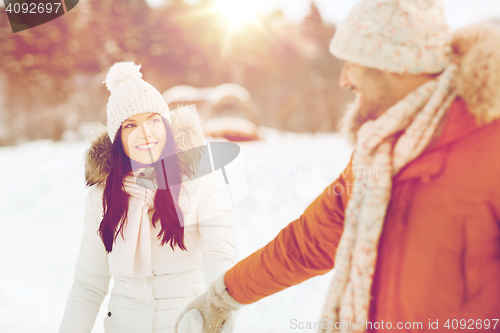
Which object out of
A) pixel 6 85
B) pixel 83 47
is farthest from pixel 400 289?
pixel 6 85

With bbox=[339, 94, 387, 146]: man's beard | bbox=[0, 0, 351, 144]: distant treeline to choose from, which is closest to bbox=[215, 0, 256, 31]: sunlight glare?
bbox=[0, 0, 351, 144]: distant treeline

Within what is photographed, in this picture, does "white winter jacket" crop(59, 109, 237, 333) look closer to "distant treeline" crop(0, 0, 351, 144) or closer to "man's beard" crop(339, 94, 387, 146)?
"man's beard" crop(339, 94, 387, 146)

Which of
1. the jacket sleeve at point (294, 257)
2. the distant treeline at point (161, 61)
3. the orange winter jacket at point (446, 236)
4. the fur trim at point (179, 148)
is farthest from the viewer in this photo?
the distant treeline at point (161, 61)

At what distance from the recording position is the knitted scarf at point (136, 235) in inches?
54.4

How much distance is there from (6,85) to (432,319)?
554 inches

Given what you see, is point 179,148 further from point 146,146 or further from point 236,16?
point 236,16

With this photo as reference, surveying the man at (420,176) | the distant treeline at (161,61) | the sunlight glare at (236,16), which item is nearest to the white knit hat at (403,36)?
the man at (420,176)

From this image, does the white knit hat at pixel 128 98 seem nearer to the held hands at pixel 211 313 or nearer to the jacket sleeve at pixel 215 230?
the jacket sleeve at pixel 215 230

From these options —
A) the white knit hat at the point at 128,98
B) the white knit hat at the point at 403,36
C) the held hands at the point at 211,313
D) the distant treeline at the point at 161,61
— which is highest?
the distant treeline at the point at 161,61

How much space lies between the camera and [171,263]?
1.42m

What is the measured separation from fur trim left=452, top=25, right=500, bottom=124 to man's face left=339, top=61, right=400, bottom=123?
167mm

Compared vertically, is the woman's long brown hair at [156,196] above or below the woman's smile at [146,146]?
below

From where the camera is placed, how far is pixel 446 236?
81 centimetres

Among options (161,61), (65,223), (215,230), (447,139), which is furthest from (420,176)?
(161,61)
